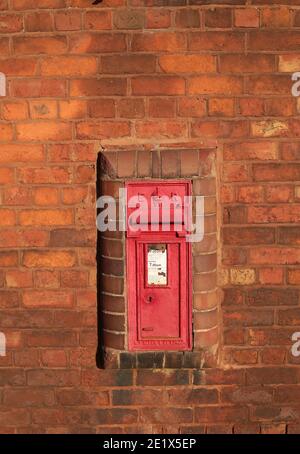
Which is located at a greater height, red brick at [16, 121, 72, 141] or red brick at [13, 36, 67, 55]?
red brick at [13, 36, 67, 55]

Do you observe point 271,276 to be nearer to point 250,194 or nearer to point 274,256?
point 274,256

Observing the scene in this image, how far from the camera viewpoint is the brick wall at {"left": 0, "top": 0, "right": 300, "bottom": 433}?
2.11 m

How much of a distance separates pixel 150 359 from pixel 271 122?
1.24m

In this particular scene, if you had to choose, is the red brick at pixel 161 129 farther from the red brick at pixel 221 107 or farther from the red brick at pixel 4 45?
the red brick at pixel 4 45

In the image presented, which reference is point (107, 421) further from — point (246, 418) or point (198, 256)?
point (198, 256)

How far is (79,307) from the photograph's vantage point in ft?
7.40

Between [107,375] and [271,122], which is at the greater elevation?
[271,122]

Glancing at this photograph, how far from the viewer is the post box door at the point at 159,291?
2.16 meters

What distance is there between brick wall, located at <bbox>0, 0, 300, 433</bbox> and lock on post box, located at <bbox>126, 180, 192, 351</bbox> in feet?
0.61

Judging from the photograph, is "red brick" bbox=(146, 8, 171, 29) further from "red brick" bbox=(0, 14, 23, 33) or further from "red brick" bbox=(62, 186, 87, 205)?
"red brick" bbox=(62, 186, 87, 205)

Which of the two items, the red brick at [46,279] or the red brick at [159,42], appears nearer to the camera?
the red brick at [159,42]

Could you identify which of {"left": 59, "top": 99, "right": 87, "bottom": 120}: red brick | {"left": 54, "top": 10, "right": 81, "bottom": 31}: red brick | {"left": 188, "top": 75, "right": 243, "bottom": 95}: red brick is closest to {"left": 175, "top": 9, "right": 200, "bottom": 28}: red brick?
{"left": 188, "top": 75, "right": 243, "bottom": 95}: red brick

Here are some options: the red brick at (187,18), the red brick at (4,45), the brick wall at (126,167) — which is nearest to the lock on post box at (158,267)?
the brick wall at (126,167)
